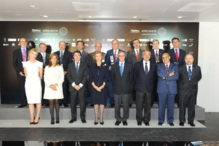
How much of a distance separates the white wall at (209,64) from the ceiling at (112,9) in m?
0.46

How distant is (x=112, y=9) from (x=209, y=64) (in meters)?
3.86

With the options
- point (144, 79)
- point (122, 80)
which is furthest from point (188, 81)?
point (122, 80)

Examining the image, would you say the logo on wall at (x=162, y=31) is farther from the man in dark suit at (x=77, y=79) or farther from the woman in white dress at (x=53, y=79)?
the woman in white dress at (x=53, y=79)

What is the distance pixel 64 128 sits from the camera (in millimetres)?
4660

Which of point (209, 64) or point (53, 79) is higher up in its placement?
point (209, 64)

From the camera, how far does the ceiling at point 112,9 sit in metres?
4.45

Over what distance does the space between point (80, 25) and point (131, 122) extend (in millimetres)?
3472

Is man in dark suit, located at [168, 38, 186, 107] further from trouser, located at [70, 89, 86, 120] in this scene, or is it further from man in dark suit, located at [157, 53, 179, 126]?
trouser, located at [70, 89, 86, 120]

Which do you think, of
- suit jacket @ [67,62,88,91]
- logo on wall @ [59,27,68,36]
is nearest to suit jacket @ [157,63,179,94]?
suit jacket @ [67,62,88,91]

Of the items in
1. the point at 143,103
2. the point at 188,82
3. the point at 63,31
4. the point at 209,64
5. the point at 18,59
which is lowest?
the point at 143,103

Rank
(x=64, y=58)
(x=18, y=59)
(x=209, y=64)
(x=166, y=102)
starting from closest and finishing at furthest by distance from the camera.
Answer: (x=166, y=102) → (x=18, y=59) → (x=64, y=58) → (x=209, y=64)

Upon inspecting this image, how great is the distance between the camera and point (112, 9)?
5125mm

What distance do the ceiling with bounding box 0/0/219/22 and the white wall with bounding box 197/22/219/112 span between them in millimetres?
461

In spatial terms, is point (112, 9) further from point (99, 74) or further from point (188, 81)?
point (188, 81)
